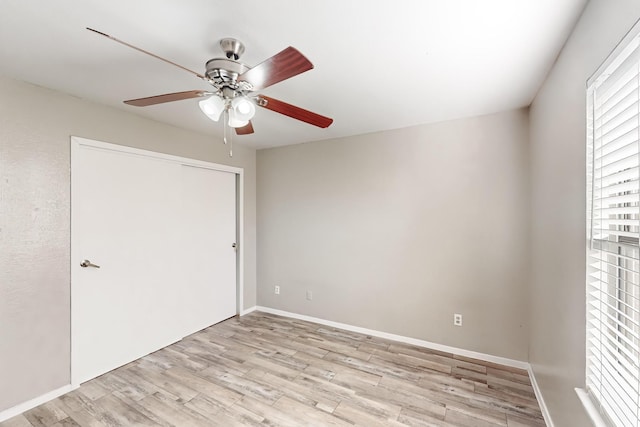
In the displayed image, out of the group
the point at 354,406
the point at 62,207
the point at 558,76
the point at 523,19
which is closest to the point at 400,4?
the point at 523,19

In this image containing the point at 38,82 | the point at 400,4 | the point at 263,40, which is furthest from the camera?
the point at 38,82

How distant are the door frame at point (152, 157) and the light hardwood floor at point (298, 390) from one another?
0.48m

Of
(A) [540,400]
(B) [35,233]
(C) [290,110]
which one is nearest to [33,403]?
(B) [35,233]

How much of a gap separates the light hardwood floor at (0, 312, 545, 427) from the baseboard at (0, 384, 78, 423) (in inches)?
1.8

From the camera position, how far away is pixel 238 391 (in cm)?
216

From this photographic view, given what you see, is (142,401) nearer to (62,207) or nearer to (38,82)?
(62,207)

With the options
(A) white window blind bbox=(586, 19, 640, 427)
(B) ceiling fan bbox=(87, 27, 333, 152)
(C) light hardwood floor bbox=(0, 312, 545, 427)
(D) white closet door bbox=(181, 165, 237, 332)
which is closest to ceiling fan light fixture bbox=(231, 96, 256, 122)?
(B) ceiling fan bbox=(87, 27, 333, 152)

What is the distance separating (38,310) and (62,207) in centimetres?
80

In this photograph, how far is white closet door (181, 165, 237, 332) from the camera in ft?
10.3

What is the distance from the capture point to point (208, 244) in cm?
339

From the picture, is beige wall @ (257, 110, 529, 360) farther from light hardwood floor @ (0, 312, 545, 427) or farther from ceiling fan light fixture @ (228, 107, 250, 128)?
ceiling fan light fixture @ (228, 107, 250, 128)

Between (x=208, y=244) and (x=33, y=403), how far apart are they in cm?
188

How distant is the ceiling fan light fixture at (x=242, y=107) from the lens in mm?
1466

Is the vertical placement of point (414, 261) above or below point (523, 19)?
below
